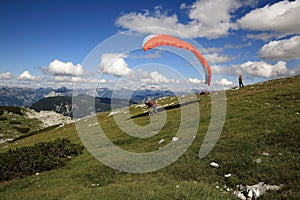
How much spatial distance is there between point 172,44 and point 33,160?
62.9ft

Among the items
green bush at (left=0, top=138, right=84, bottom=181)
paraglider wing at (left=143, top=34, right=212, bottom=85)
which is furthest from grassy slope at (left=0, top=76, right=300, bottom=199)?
paraglider wing at (left=143, top=34, right=212, bottom=85)

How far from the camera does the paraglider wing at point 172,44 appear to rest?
91.8 feet

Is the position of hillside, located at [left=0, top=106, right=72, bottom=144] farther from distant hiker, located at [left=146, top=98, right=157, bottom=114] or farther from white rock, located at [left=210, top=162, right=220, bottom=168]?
white rock, located at [left=210, top=162, right=220, bottom=168]

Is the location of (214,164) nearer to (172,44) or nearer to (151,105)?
(172,44)

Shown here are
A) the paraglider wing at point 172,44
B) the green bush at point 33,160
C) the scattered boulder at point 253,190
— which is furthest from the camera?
the paraglider wing at point 172,44

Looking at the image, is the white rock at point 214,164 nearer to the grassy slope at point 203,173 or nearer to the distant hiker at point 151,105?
the grassy slope at point 203,173

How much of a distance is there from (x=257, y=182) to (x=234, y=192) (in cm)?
128

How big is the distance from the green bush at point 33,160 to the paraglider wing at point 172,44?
513 inches

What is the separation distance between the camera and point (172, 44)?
30.5 m

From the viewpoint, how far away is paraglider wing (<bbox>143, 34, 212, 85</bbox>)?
27984 mm

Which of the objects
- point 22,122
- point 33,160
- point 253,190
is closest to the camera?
point 253,190

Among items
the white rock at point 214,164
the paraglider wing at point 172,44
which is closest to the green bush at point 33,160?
the white rock at point 214,164

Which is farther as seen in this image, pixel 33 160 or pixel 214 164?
pixel 33 160

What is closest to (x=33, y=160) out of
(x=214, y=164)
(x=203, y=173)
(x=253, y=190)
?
(x=203, y=173)
